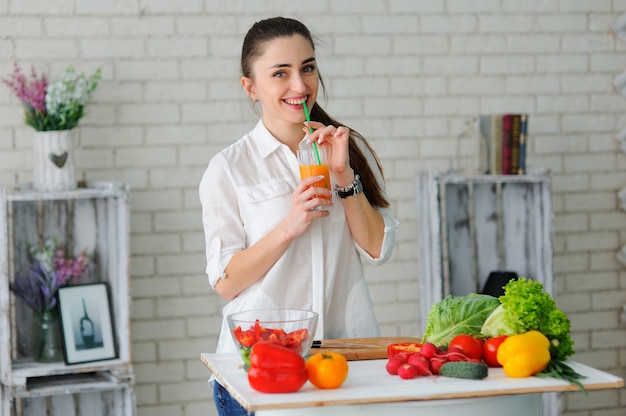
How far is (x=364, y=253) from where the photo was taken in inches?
107

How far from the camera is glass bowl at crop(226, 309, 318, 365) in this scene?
2.06 metres

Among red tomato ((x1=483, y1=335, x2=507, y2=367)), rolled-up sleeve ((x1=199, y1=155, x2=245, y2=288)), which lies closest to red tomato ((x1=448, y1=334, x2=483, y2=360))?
red tomato ((x1=483, y1=335, x2=507, y2=367))

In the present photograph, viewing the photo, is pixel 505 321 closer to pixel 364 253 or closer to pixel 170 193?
pixel 364 253

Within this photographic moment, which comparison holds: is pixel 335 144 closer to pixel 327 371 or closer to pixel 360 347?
pixel 360 347

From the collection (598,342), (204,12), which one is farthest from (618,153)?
(204,12)

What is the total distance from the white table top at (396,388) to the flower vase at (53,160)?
1910 millimetres

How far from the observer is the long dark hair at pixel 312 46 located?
2.69 m

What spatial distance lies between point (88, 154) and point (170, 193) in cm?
40

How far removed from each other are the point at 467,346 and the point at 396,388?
0.83 ft

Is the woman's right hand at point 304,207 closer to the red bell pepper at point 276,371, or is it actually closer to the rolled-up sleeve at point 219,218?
the rolled-up sleeve at point 219,218

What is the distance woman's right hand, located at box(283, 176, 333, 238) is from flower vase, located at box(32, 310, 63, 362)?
171 centimetres

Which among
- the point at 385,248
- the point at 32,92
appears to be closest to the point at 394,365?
the point at 385,248

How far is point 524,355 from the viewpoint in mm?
2006

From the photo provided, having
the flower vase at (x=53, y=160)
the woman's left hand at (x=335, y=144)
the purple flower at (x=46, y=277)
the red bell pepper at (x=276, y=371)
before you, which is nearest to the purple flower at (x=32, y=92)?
the flower vase at (x=53, y=160)
